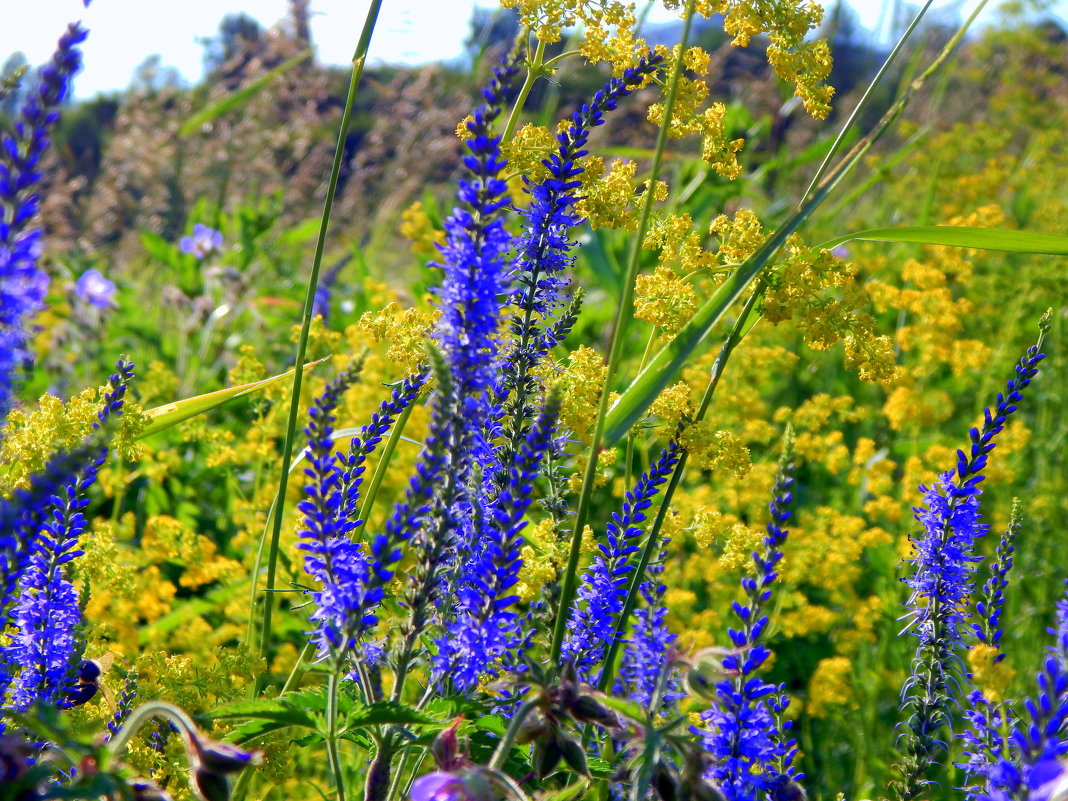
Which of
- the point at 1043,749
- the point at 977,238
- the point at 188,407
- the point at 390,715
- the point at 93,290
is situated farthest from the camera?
the point at 93,290

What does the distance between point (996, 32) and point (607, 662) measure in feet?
28.9

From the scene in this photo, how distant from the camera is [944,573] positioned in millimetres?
1924

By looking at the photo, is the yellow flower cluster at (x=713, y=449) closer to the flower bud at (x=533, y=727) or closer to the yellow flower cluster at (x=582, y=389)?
the yellow flower cluster at (x=582, y=389)

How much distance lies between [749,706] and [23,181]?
45.7 inches

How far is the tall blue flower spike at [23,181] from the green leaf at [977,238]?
121 cm

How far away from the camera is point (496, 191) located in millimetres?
1326

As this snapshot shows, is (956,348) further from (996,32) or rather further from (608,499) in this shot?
(996,32)

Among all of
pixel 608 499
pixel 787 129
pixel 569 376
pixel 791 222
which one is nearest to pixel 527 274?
pixel 569 376

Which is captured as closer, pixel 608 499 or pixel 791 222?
pixel 791 222

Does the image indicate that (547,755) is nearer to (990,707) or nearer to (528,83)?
(990,707)

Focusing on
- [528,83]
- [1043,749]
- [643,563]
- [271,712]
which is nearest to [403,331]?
[528,83]

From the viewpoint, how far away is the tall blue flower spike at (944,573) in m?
1.86

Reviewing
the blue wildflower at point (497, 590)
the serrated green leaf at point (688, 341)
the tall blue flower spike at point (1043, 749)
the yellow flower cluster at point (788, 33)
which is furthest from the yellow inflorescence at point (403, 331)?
the tall blue flower spike at point (1043, 749)

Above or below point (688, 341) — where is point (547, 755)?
below
